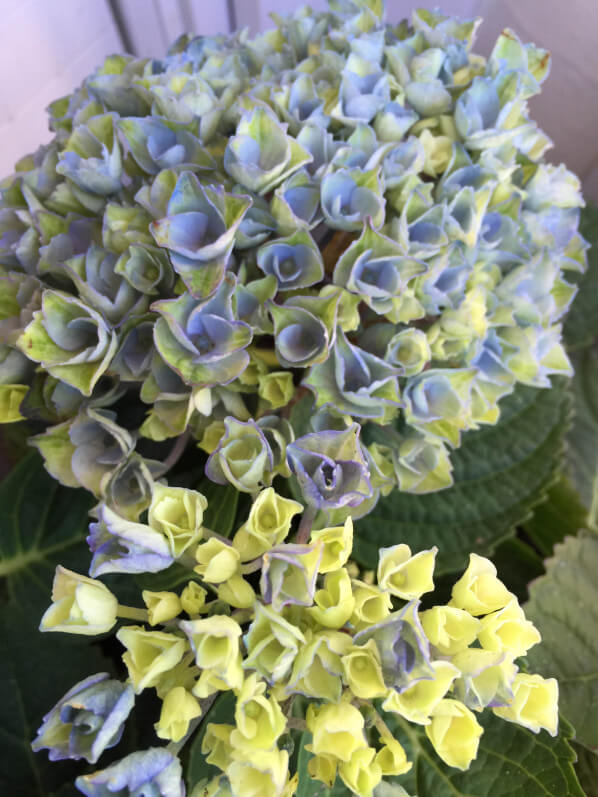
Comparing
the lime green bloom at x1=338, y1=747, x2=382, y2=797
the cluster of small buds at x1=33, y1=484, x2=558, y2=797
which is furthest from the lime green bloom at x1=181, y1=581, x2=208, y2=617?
the lime green bloom at x1=338, y1=747, x2=382, y2=797

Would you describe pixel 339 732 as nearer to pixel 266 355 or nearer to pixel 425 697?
pixel 425 697

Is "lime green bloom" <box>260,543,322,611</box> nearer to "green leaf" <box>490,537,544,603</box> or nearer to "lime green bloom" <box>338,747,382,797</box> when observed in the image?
"lime green bloom" <box>338,747,382,797</box>

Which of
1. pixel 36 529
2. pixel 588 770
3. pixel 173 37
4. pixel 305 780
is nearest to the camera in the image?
pixel 305 780

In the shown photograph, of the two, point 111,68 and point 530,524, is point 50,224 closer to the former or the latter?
point 111,68

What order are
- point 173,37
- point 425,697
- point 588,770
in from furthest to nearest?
point 173,37 < point 588,770 < point 425,697

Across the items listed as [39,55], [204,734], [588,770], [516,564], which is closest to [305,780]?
[204,734]

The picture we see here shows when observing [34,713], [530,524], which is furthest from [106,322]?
[530,524]

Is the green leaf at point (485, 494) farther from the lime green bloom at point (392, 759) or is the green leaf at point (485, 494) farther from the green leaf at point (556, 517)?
the lime green bloom at point (392, 759)
